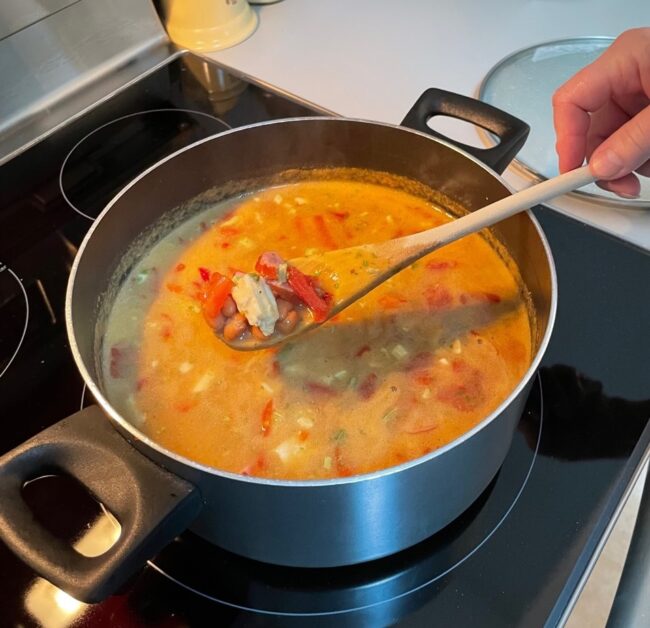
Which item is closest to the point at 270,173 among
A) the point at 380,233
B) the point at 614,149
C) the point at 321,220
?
the point at 321,220

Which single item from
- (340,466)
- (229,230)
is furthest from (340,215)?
(340,466)

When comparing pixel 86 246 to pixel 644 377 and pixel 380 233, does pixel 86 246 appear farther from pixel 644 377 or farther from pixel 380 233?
pixel 644 377

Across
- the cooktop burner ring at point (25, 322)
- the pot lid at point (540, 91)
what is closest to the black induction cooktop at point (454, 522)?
the cooktop burner ring at point (25, 322)

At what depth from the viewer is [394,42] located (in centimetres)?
156

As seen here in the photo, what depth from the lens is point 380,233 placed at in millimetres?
Answer: 1276

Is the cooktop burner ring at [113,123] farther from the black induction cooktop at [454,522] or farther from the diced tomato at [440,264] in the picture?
the diced tomato at [440,264]

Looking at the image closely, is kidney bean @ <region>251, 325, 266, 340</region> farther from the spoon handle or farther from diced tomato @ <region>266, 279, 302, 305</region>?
the spoon handle

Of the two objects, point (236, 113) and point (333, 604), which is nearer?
point (333, 604)

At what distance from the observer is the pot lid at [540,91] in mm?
1227

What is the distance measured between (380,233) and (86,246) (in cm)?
54

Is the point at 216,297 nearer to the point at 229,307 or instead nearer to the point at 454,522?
the point at 229,307

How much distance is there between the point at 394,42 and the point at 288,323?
89cm

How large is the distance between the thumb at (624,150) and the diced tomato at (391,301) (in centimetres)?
37

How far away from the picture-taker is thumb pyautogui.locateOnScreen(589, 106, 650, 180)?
86cm
